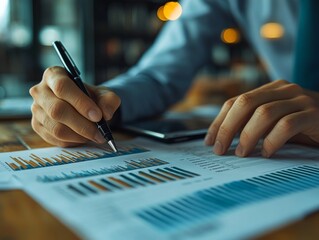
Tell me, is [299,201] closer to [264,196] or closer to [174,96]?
[264,196]

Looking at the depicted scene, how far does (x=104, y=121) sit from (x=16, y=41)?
2.40 meters

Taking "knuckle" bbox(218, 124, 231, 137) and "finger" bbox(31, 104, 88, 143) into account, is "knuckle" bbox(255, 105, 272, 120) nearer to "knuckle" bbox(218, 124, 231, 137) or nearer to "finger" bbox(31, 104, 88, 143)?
"knuckle" bbox(218, 124, 231, 137)

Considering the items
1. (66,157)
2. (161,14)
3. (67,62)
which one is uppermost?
(161,14)

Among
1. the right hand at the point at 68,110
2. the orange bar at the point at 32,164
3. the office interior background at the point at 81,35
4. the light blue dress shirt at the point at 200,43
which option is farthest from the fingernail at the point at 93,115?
the office interior background at the point at 81,35

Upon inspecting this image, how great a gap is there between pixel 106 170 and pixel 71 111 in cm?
15

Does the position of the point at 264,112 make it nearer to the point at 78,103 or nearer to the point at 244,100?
the point at 244,100

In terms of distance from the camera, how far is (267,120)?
504mm

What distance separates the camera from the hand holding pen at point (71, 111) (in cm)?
53

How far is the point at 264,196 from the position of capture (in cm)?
35

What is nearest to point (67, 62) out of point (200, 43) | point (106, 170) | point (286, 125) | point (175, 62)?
point (106, 170)

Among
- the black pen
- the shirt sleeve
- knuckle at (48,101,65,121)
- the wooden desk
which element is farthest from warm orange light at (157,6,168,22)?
the wooden desk

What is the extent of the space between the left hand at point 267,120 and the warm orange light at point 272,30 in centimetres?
59

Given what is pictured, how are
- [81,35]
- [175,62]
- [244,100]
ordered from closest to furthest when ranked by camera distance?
[244,100] → [175,62] → [81,35]

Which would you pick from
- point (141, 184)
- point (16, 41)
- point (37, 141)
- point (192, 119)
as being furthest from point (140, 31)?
point (141, 184)
